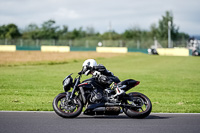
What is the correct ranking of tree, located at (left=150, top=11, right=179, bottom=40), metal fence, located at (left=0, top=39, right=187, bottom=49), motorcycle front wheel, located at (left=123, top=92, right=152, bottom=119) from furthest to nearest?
tree, located at (left=150, top=11, right=179, bottom=40) < metal fence, located at (left=0, top=39, right=187, bottom=49) < motorcycle front wheel, located at (left=123, top=92, right=152, bottom=119)

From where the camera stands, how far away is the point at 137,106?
8.05 metres

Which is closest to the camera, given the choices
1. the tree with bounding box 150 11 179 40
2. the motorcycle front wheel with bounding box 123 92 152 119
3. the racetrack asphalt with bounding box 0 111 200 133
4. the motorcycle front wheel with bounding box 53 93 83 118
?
the racetrack asphalt with bounding box 0 111 200 133

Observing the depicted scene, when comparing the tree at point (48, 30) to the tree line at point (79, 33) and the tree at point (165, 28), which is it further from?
the tree at point (165, 28)

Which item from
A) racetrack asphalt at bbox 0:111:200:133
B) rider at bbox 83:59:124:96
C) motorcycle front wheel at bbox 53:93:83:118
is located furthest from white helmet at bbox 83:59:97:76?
racetrack asphalt at bbox 0:111:200:133

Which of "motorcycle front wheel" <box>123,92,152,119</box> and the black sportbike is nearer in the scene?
the black sportbike

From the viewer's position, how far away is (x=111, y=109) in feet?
26.1

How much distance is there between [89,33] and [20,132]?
112m

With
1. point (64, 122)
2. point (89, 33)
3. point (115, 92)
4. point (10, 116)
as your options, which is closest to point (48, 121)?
point (64, 122)

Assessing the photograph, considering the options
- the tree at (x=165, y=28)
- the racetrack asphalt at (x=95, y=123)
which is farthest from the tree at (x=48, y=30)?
the racetrack asphalt at (x=95, y=123)

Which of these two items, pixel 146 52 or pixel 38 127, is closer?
pixel 38 127

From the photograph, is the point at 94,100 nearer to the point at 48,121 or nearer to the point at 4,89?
the point at 48,121

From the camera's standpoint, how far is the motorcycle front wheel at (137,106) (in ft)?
26.4

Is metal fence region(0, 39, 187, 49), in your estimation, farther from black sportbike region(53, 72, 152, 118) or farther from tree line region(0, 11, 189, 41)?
black sportbike region(53, 72, 152, 118)

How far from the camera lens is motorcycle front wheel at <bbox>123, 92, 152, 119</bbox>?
8.04 meters
